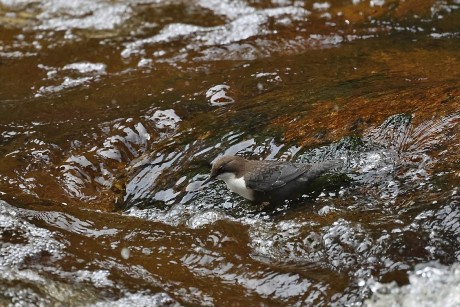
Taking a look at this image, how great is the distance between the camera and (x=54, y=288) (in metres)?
3.55

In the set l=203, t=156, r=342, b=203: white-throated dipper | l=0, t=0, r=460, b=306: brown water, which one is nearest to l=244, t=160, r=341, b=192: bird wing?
l=203, t=156, r=342, b=203: white-throated dipper

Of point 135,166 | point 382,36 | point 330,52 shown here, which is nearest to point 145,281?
point 135,166

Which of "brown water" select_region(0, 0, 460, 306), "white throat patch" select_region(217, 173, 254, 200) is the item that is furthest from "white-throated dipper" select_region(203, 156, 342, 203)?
"brown water" select_region(0, 0, 460, 306)

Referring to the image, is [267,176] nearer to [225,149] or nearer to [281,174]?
[281,174]

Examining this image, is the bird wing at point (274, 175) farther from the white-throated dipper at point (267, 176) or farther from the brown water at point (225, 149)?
the brown water at point (225, 149)

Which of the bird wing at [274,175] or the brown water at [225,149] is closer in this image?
the brown water at [225,149]

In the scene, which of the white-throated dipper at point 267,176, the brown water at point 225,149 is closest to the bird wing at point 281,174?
the white-throated dipper at point 267,176

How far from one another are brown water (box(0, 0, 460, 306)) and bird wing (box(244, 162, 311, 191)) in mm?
189

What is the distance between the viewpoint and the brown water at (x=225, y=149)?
3688 mm

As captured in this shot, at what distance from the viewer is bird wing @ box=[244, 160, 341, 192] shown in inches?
179

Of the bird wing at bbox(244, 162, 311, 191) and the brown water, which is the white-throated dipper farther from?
the brown water

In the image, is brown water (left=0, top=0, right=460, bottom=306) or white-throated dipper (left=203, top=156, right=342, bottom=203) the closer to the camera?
brown water (left=0, top=0, right=460, bottom=306)

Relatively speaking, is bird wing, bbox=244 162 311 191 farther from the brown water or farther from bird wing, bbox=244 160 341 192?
the brown water

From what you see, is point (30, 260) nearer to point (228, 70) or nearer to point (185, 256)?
point (185, 256)
